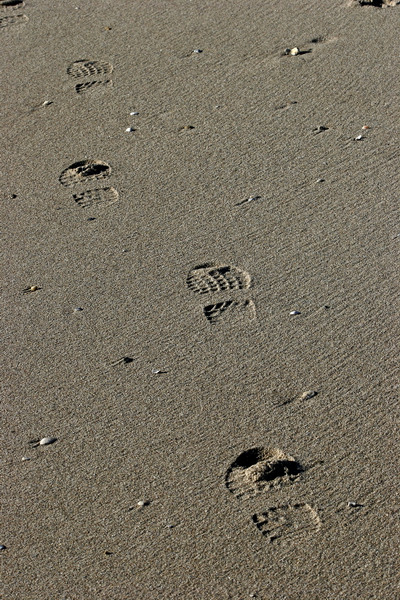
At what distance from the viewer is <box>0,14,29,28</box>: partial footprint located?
5.23 metres

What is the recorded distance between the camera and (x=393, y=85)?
3980mm

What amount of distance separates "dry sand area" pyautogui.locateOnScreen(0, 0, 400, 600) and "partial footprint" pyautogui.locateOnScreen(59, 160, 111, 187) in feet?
0.04

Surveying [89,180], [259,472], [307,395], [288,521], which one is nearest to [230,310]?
[307,395]

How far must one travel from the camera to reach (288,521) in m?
2.16

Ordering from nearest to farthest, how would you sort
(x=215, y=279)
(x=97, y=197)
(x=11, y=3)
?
(x=215, y=279), (x=97, y=197), (x=11, y=3)

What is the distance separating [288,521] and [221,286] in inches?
44.3

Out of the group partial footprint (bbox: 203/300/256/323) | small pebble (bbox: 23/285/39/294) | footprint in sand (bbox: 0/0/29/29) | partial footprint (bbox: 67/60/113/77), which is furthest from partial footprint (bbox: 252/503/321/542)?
footprint in sand (bbox: 0/0/29/29)

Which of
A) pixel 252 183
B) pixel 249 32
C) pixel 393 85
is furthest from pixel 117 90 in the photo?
pixel 393 85

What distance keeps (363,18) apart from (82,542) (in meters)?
3.76

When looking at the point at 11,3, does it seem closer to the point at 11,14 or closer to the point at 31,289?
the point at 11,14

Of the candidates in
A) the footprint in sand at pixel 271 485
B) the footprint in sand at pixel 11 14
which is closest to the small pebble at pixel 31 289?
the footprint in sand at pixel 271 485

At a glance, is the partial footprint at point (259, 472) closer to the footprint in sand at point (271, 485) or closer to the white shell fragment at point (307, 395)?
the footprint in sand at point (271, 485)

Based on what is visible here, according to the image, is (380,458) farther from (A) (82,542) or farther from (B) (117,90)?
(B) (117,90)

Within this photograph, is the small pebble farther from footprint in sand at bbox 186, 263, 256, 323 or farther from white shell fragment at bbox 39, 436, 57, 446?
white shell fragment at bbox 39, 436, 57, 446
